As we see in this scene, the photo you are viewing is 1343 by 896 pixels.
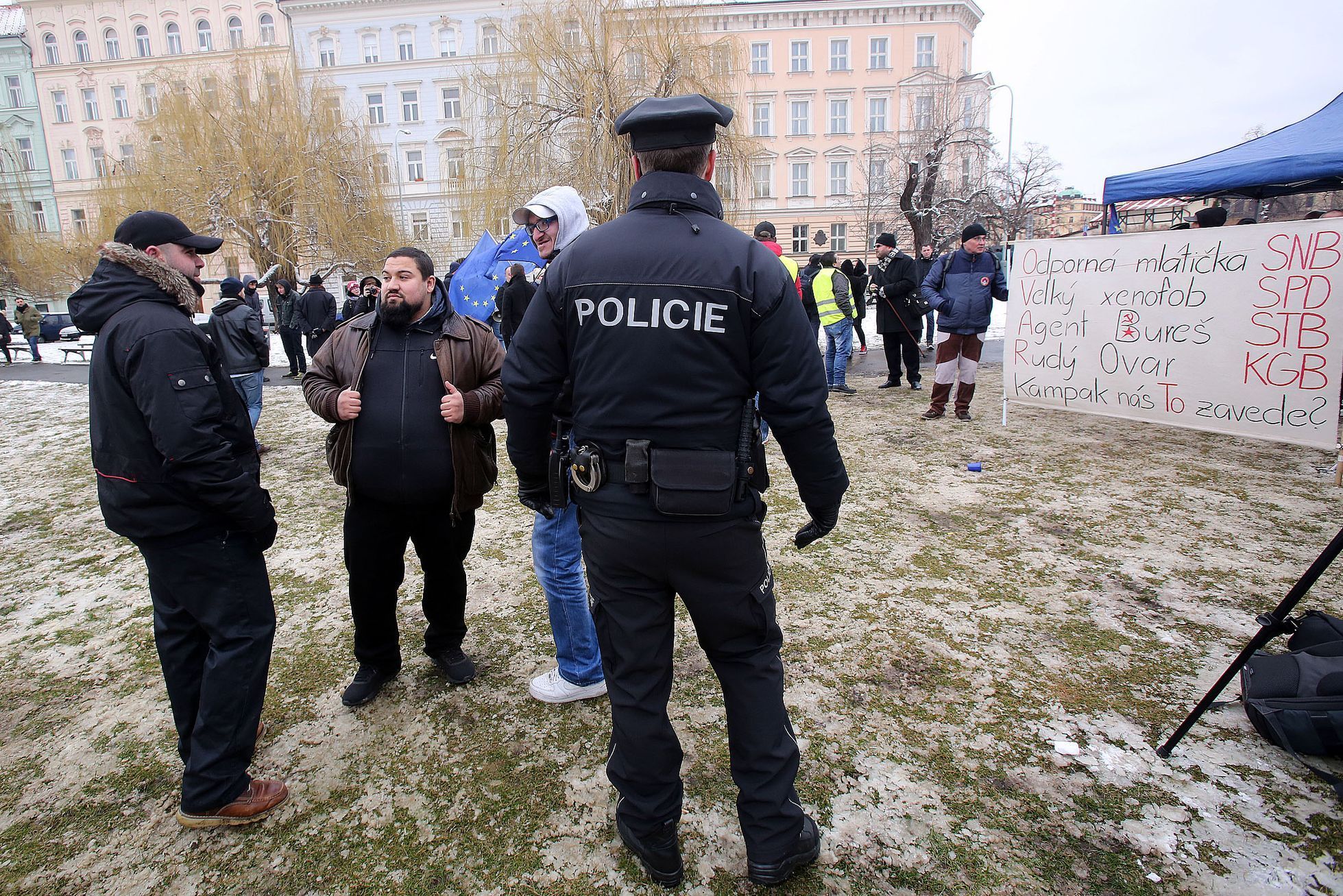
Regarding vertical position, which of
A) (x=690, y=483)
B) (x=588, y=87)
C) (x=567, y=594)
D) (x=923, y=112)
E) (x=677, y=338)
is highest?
(x=923, y=112)

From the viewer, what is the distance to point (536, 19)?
17.6m

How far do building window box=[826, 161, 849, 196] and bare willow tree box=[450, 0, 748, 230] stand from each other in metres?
25.4

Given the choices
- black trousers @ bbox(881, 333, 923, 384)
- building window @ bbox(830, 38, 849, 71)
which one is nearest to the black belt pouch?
black trousers @ bbox(881, 333, 923, 384)

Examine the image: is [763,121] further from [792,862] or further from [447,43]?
[792,862]

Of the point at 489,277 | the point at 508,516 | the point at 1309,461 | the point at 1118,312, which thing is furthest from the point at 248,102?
Answer: the point at 1309,461

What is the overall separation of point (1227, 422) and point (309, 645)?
639 centimetres

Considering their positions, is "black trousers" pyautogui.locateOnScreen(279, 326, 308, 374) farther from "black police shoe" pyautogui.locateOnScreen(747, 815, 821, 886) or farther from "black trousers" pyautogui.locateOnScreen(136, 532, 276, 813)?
"black police shoe" pyautogui.locateOnScreen(747, 815, 821, 886)

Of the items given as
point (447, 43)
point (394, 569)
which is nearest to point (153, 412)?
point (394, 569)

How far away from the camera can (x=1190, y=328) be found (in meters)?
5.53

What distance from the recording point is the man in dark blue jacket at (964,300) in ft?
22.3

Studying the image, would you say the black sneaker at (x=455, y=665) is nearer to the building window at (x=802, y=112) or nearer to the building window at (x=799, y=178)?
the building window at (x=799, y=178)

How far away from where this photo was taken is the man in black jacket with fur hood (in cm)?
204

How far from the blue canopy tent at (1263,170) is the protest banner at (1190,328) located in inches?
78.0

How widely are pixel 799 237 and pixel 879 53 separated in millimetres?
11334
